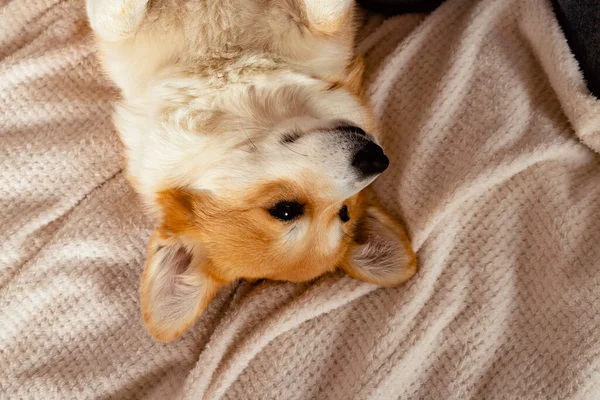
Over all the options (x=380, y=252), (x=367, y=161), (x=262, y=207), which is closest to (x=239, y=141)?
(x=262, y=207)

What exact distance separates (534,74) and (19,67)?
177 centimetres

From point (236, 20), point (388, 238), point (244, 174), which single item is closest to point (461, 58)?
point (388, 238)

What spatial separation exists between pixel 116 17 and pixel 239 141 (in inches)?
19.7

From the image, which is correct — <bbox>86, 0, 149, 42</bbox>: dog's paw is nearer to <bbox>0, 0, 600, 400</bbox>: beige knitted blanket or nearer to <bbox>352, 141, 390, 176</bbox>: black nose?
<bbox>0, 0, 600, 400</bbox>: beige knitted blanket

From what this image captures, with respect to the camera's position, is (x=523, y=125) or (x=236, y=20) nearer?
(x=236, y=20)

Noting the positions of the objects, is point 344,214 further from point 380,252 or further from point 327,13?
point 327,13

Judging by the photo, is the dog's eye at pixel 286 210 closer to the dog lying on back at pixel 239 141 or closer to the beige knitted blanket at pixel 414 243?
the dog lying on back at pixel 239 141

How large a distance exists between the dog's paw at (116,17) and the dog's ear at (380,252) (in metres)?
0.91

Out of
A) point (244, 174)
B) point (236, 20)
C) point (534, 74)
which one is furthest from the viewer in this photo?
point (534, 74)

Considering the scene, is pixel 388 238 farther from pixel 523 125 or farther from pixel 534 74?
pixel 534 74

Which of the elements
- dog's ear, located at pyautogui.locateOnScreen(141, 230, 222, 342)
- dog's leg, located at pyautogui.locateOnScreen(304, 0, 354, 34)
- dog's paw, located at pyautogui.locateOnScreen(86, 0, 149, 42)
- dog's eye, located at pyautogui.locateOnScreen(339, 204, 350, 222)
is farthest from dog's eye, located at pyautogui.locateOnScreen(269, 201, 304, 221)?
dog's paw, located at pyautogui.locateOnScreen(86, 0, 149, 42)

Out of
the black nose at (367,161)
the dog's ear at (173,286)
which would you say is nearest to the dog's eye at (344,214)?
the black nose at (367,161)

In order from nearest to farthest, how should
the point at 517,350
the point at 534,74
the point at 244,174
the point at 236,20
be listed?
the point at 244,174
the point at 236,20
the point at 517,350
the point at 534,74

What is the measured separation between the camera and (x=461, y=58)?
176 cm
